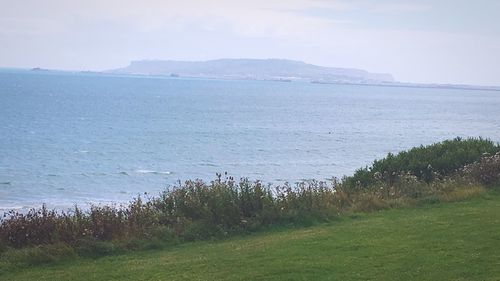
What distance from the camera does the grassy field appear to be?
8344mm

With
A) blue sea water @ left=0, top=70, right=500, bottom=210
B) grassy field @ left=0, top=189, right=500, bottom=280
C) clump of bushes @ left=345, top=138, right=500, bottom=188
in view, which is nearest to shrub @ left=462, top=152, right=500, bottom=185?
clump of bushes @ left=345, top=138, right=500, bottom=188

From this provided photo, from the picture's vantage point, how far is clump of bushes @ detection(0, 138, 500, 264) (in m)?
10.9

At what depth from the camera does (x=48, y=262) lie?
32.9ft

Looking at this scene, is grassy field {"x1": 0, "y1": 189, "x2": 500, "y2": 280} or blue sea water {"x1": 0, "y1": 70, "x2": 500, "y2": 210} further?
blue sea water {"x1": 0, "y1": 70, "x2": 500, "y2": 210}

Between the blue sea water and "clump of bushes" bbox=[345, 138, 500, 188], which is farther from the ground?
"clump of bushes" bbox=[345, 138, 500, 188]

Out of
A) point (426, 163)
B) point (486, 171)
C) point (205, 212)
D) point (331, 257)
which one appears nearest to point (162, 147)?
point (426, 163)

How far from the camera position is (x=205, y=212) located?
40.3ft

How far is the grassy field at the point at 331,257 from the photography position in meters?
8.34

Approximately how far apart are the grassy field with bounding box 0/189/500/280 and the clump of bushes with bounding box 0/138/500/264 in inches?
19.5

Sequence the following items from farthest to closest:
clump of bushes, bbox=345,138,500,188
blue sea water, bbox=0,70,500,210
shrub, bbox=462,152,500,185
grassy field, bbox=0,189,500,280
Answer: blue sea water, bbox=0,70,500,210 < clump of bushes, bbox=345,138,500,188 < shrub, bbox=462,152,500,185 < grassy field, bbox=0,189,500,280

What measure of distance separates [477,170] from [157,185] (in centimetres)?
2449

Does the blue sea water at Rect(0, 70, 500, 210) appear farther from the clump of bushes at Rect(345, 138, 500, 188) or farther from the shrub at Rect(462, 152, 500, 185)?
the shrub at Rect(462, 152, 500, 185)

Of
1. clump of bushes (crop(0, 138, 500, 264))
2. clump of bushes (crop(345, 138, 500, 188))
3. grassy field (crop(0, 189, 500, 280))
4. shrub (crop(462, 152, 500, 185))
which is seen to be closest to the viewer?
grassy field (crop(0, 189, 500, 280))

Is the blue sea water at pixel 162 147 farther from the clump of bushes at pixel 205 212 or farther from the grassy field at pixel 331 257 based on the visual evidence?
the grassy field at pixel 331 257
